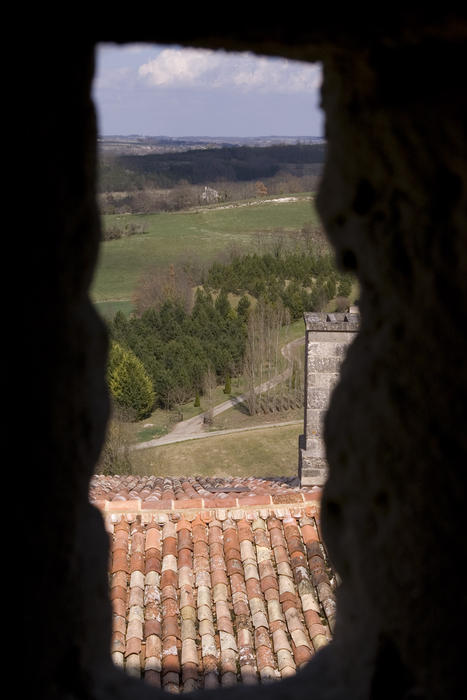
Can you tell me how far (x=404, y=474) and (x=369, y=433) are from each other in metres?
0.15

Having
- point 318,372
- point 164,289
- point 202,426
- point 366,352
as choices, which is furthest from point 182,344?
point 366,352

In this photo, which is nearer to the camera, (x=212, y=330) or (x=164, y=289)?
(x=212, y=330)

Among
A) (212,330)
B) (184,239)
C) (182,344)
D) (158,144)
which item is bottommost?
(158,144)

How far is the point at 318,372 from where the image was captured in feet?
23.5

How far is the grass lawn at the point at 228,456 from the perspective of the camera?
1709 cm

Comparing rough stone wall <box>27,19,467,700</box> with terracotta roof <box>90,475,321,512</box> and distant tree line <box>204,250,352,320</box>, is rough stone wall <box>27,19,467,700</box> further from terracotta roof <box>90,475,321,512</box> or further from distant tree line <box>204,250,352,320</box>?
distant tree line <box>204,250,352,320</box>

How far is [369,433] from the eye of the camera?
1.62m

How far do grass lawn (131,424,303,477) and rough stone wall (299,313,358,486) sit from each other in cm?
918

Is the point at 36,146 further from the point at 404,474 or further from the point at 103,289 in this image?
the point at 103,289

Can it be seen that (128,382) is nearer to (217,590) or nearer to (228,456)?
(228,456)

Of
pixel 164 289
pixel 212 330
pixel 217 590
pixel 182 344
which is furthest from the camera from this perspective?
pixel 164 289

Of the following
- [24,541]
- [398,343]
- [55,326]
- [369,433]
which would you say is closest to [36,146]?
[55,326]

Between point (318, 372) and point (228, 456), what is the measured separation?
1136 centimetres

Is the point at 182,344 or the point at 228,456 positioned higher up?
the point at 228,456
